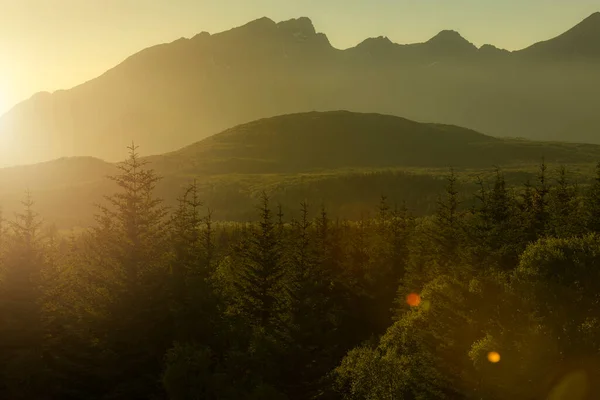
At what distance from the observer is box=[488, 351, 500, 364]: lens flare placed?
35.8 metres

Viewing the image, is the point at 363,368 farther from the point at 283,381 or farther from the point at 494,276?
the point at 494,276

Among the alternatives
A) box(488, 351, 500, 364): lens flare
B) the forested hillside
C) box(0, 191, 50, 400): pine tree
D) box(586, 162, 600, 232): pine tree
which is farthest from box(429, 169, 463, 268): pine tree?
box(0, 191, 50, 400): pine tree

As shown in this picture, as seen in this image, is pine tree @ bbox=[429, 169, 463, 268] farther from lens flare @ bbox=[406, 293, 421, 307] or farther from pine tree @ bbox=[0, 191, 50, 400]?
pine tree @ bbox=[0, 191, 50, 400]

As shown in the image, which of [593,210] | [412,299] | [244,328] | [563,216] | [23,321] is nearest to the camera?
[23,321]

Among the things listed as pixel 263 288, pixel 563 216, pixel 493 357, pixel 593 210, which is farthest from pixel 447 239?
pixel 493 357

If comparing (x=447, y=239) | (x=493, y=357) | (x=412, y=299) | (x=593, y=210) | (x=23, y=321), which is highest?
(x=593, y=210)

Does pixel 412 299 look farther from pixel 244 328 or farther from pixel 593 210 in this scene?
pixel 244 328

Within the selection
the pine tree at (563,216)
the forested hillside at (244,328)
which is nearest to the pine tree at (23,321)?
the forested hillside at (244,328)

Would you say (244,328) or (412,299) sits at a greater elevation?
(244,328)

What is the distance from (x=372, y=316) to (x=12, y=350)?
47971mm

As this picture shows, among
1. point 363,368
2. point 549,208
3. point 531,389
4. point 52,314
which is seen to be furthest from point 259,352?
point 549,208

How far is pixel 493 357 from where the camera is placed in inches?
1415

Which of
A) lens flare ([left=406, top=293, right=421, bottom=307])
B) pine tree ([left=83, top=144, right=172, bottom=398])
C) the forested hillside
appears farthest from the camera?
lens flare ([left=406, top=293, right=421, bottom=307])

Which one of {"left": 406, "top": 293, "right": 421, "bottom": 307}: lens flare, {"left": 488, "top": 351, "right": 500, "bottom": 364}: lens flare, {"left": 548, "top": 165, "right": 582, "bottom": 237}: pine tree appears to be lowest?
{"left": 406, "top": 293, "right": 421, "bottom": 307}: lens flare
